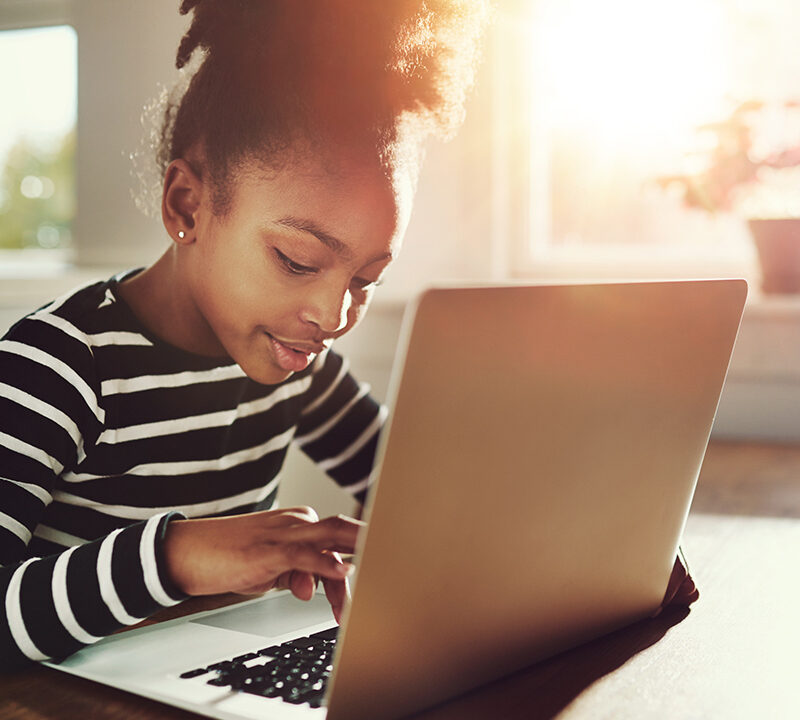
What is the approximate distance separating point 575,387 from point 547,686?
0.59 feet

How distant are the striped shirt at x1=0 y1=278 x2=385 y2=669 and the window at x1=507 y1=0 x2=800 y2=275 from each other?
98 centimetres

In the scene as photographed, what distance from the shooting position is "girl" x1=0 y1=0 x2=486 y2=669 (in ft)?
2.46

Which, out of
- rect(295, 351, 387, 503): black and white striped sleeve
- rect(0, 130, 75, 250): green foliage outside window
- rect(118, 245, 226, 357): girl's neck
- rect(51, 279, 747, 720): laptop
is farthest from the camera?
rect(0, 130, 75, 250): green foliage outside window

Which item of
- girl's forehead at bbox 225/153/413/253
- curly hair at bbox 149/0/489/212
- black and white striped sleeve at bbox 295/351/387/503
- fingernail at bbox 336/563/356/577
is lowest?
black and white striped sleeve at bbox 295/351/387/503

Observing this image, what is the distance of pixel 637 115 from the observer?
1.91 metres

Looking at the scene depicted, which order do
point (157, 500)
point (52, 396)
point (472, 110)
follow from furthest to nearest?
point (472, 110)
point (157, 500)
point (52, 396)

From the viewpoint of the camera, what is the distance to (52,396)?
2.47 feet

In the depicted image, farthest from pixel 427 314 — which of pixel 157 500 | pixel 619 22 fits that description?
pixel 619 22

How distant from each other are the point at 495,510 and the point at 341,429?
656mm

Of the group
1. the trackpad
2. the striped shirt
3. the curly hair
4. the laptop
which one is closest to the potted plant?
→ the striped shirt

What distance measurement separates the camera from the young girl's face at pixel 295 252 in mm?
752

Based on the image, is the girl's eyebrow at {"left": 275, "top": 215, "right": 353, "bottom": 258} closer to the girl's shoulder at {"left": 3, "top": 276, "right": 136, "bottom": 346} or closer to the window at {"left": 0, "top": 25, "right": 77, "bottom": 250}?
the girl's shoulder at {"left": 3, "top": 276, "right": 136, "bottom": 346}

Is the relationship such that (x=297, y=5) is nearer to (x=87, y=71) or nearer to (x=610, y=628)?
(x=87, y=71)

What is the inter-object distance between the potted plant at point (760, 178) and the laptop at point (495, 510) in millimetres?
1173
